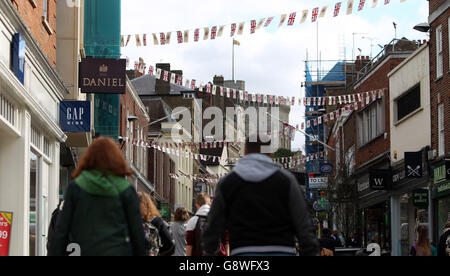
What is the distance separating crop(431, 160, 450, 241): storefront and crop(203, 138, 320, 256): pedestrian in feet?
64.2

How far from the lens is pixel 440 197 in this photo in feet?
85.1

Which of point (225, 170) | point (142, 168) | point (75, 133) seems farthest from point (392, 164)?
point (225, 170)

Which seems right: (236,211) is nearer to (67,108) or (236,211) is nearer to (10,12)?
(10,12)

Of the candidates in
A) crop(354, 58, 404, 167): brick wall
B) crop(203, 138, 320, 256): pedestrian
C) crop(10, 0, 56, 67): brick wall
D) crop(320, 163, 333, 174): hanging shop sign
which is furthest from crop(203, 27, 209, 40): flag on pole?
crop(320, 163, 333, 174): hanging shop sign

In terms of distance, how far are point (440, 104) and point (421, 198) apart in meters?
3.08

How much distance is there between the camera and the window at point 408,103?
97.6ft

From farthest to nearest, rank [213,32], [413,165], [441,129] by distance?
[413,165]
[441,129]
[213,32]

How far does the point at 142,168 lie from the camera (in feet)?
166

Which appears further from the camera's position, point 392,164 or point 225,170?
point 225,170

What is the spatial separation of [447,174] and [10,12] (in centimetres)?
1538

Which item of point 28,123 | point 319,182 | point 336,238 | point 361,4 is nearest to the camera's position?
point 28,123

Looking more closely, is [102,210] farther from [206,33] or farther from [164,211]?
[164,211]

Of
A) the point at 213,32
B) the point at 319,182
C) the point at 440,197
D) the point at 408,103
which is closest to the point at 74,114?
the point at 213,32
